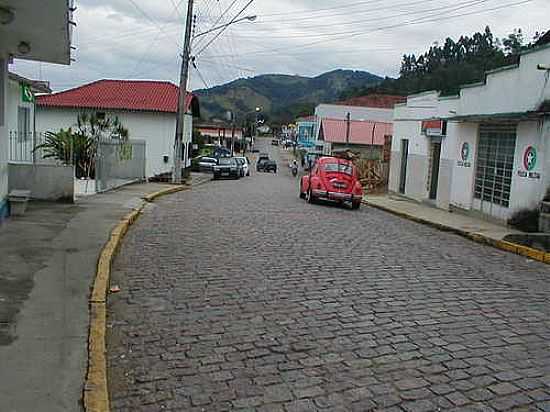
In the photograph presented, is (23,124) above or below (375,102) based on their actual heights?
below

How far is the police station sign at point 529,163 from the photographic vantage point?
1512cm

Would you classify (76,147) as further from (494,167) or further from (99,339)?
(99,339)

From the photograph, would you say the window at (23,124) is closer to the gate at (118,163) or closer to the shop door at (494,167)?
the gate at (118,163)

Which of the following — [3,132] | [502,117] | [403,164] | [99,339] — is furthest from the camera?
[403,164]

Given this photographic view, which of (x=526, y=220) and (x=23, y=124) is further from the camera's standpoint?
(x=23, y=124)

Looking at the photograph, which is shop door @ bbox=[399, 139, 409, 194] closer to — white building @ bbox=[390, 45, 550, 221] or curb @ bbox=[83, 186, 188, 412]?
white building @ bbox=[390, 45, 550, 221]

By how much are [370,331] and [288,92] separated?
168206 millimetres

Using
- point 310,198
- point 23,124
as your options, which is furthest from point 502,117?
point 23,124

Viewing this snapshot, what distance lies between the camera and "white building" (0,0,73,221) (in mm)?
8203

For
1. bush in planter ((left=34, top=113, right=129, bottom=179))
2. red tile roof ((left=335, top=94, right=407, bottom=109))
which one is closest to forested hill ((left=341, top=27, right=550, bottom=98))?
red tile roof ((left=335, top=94, right=407, bottom=109))

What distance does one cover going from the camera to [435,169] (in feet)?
80.0

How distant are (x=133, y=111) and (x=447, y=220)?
25.6 meters

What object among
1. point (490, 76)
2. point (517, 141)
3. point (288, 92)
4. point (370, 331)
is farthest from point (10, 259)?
point (288, 92)

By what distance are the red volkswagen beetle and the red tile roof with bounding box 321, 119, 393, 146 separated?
3556cm
